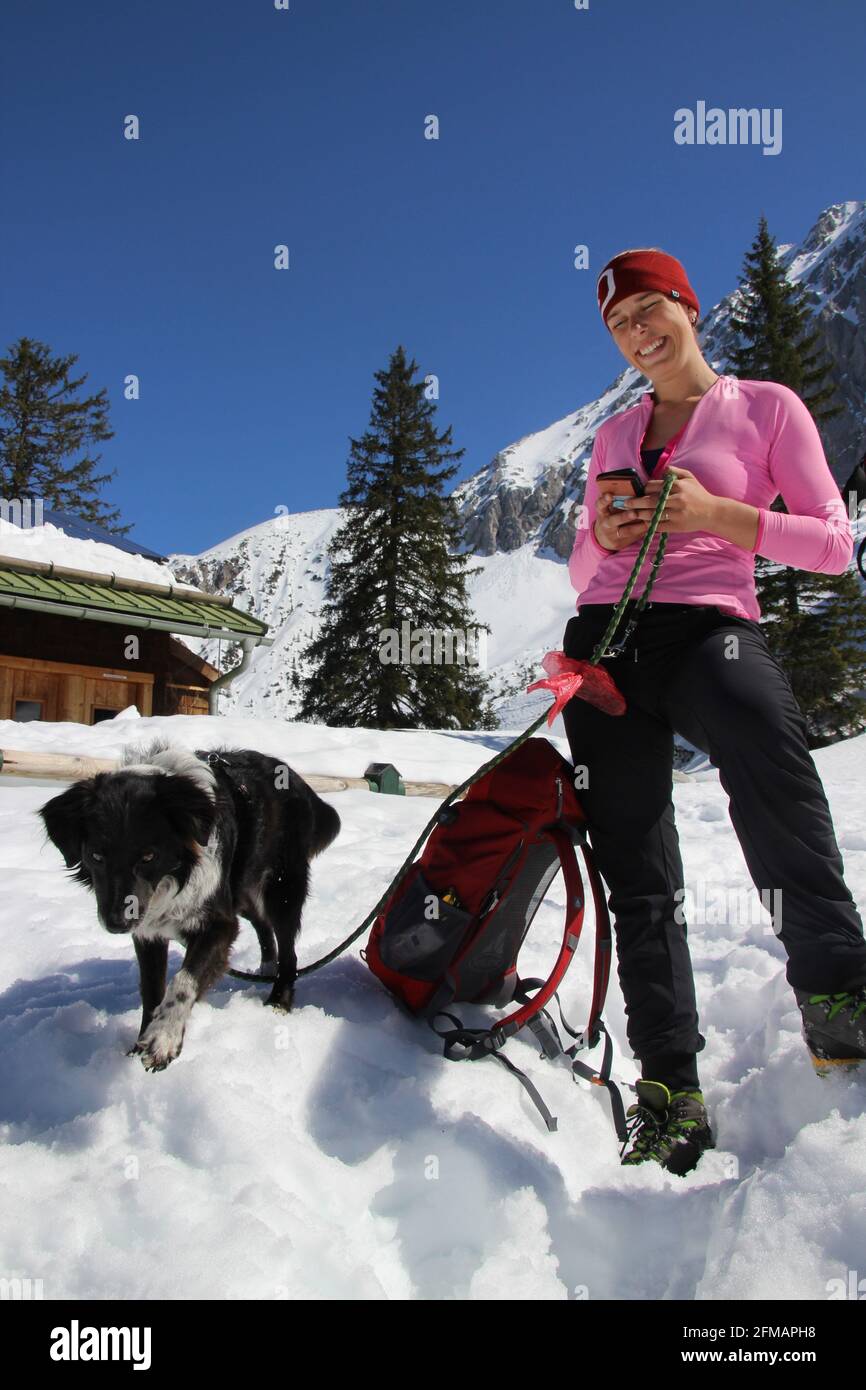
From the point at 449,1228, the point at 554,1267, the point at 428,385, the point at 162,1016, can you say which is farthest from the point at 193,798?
the point at 428,385

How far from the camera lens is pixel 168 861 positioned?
295 centimetres

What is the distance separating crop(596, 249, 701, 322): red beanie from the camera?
2.55 metres

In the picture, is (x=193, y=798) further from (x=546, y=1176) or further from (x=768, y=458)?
(x=768, y=458)

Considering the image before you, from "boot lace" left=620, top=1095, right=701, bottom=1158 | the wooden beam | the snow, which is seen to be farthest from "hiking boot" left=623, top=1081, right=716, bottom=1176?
the snow

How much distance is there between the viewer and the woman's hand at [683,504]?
7.45 feet

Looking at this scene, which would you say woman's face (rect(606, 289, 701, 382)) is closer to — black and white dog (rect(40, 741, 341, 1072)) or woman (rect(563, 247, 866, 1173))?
woman (rect(563, 247, 866, 1173))

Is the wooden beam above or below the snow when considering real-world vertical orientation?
below

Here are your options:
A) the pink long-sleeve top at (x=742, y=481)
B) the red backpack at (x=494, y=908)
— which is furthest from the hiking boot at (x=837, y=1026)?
the pink long-sleeve top at (x=742, y=481)

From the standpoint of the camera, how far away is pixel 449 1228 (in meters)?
2.27

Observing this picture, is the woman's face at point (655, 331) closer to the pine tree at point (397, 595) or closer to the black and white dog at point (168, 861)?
the black and white dog at point (168, 861)

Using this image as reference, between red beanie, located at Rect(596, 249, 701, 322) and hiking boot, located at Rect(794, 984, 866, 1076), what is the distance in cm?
224

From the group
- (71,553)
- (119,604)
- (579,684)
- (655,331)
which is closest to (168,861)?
(579,684)

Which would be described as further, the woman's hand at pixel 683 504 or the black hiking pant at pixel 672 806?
the woman's hand at pixel 683 504
